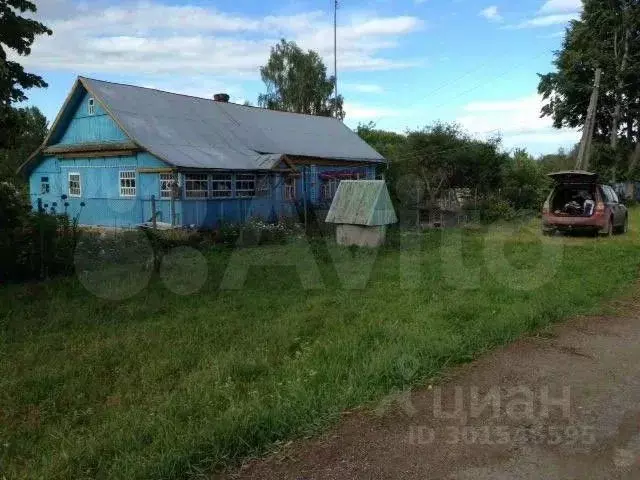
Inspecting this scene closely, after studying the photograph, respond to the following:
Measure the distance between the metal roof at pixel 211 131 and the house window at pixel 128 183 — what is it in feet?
4.81

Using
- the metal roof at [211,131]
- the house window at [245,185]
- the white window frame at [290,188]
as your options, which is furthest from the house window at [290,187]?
the house window at [245,185]

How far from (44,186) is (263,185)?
8.90m

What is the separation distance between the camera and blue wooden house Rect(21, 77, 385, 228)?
17906 millimetres

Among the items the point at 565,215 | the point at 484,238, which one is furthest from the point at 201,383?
the point at 565,215

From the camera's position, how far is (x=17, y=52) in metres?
A: 9.65

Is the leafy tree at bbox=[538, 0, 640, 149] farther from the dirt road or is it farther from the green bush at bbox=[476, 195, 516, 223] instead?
the dirt road

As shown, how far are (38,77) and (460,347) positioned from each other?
27.6 ft

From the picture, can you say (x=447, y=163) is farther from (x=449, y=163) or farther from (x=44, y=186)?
(x=44, y=186)

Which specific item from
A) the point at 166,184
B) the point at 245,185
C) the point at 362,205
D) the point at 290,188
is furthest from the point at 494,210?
the point at 166,184

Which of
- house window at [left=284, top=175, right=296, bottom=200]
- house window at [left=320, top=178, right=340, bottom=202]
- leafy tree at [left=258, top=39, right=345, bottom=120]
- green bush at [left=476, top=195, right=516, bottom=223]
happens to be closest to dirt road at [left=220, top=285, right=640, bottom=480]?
house window at [left=284, top=175, right=296, bottom=200]

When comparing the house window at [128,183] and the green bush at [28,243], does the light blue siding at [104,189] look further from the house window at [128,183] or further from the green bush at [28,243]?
the green bush at [28,243]

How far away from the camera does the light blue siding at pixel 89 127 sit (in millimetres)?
19562

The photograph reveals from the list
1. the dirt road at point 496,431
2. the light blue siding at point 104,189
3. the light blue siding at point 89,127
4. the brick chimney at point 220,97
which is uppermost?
the brick chimney at point 220,97

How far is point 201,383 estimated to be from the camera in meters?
4.97
